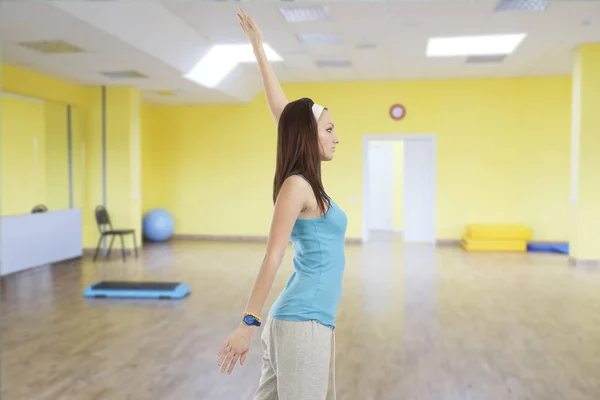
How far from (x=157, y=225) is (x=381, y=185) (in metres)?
5.46

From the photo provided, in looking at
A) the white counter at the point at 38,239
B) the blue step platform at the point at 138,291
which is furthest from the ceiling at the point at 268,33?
the blue step platform at the point at 138,291

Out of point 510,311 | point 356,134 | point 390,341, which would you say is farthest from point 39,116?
point 510,311

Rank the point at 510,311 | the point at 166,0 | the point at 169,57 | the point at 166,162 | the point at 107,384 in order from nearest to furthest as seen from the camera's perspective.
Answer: the point at 107,384 < the point at 510,311 < the point at 166,0 < the point at 169,57 < the point at 166,162

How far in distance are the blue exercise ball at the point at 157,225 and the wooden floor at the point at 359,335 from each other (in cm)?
286

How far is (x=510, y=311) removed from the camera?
5.53 meters

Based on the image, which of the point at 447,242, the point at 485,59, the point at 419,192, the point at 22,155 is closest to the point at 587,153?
the point at 485,59

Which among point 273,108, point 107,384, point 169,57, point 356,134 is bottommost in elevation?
point 107,384

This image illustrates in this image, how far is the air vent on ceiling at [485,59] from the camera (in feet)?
29.0

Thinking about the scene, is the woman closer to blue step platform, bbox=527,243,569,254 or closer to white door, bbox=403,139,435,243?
blue step platform, bbox=527,243,569,254

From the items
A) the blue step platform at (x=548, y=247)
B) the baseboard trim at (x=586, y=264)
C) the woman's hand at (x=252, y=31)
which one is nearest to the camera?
the woman's hand at (x=252, y=31)

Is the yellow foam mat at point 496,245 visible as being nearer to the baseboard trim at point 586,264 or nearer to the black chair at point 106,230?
the baseboard trim at point 586,264

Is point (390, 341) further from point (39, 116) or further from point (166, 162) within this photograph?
point (166, 162)

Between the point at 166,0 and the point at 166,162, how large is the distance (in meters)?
5.93

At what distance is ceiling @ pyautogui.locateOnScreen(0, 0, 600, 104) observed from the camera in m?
5.89
